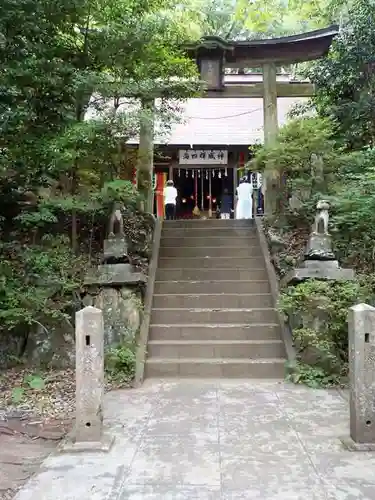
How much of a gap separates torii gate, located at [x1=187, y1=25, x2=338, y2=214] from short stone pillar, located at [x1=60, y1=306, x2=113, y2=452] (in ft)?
25.0

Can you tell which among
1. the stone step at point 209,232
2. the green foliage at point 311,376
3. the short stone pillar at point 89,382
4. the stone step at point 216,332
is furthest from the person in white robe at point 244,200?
the short stone pillar at point 89,382

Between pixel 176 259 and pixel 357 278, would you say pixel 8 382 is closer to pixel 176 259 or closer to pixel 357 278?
pixel 176 259

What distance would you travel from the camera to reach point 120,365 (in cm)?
621

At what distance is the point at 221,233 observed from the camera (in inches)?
409

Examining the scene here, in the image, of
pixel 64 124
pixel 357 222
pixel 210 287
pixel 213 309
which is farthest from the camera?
pixel 210 287

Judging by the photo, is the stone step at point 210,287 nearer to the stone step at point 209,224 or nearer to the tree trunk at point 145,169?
the stone step at point 209,224

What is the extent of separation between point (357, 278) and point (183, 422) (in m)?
3.84

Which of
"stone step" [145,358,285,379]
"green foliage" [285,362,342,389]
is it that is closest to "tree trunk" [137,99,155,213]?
"stone step" [145,358,285,379]

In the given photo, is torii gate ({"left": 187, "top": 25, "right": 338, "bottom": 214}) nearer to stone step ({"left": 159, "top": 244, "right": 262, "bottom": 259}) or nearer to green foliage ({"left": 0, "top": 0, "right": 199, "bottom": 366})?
stone step ({"left": 159, "top": 244, "right": 262, "bottom": 259})

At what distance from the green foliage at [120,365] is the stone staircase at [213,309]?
362 mm

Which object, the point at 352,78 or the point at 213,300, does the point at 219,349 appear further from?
the point at 352,78

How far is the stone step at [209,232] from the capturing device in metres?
10.3

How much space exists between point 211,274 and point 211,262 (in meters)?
0.46

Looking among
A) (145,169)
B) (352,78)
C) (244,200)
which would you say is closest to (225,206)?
(244,200)
